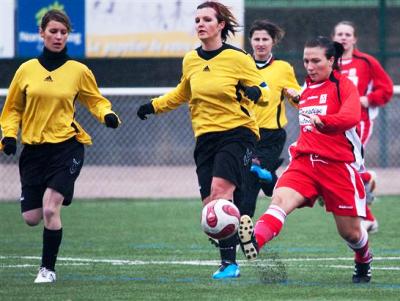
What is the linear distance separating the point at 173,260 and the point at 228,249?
1234mm

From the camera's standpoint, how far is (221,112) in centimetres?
884

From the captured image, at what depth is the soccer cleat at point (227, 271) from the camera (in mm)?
8844

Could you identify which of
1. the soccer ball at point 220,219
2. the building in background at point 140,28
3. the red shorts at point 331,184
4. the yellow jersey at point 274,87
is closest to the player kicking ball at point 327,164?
the red shorts at point 331,184

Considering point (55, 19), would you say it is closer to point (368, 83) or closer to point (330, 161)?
point (330, 161)

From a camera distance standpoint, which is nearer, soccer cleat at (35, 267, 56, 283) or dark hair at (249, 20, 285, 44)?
soccer cleat at (35, 267, 56, 283)

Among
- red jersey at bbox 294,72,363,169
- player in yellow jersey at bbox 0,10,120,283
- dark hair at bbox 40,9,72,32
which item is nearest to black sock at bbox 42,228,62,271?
player in yellow jersey at bbox 0,10,120,283

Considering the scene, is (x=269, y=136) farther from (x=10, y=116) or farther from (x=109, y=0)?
(x=109, y=0)

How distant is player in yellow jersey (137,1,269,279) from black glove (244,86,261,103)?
0.02 m

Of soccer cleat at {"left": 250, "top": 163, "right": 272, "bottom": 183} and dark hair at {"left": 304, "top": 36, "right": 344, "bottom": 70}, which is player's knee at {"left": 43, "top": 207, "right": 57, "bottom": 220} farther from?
soccer cleat at {"left": 250, "top": 163, "right": 272, "bottom": 183}

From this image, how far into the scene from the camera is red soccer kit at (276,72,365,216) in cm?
832

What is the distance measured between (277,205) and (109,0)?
1128 cm

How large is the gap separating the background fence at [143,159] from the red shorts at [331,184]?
8258 mm

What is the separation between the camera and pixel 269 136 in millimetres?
10828

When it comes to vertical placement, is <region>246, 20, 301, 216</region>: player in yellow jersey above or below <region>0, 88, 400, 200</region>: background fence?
above
